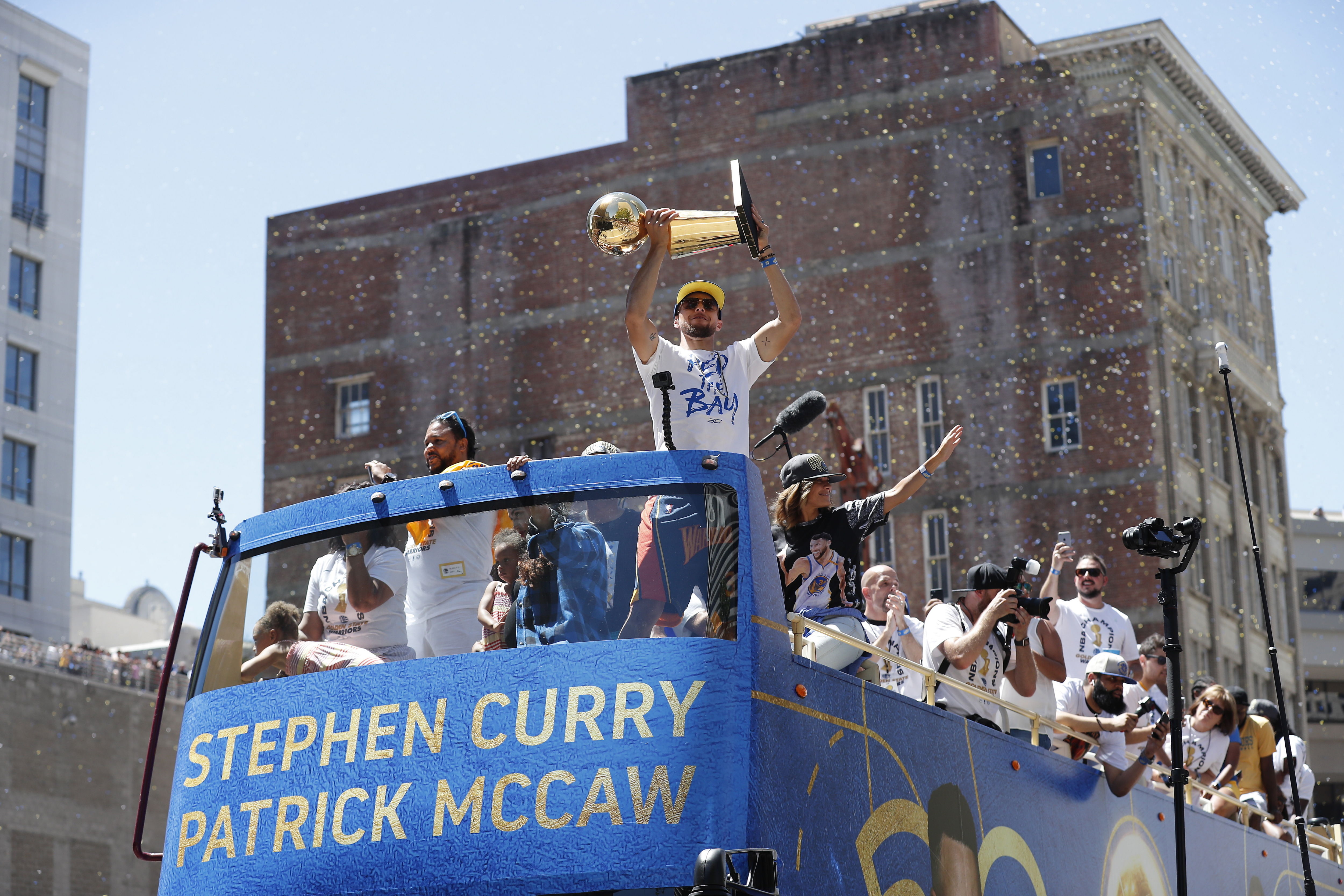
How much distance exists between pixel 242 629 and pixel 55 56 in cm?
4971

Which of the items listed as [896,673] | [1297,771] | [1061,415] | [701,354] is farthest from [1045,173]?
[701,354]

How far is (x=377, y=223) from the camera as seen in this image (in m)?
42.8

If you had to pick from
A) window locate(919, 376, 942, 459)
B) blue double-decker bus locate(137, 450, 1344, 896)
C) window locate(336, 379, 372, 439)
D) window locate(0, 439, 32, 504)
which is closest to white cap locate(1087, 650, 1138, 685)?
blue double-decker bus locate(137, 450, 1344, 896)

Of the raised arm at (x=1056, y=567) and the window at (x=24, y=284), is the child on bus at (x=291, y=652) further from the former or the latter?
the window at (x=24, y=284)

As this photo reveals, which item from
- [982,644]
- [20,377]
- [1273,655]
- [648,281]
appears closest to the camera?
[648,281]

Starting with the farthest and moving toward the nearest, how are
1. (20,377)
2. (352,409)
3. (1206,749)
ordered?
(20,377) < (352,409) < (1206,749)

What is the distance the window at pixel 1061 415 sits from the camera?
34.0 m

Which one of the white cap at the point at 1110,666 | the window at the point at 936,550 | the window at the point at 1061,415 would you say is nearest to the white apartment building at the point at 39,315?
the window at the point at 936,550

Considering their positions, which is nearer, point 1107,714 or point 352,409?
point 1107,714

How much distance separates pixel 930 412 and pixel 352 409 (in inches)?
587

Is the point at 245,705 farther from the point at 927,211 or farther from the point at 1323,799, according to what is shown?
the point at 1323,799

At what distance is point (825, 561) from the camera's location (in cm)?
747

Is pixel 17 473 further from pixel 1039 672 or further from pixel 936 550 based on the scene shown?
pixel 1039 672

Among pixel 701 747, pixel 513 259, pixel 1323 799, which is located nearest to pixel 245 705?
pixel 701 747
